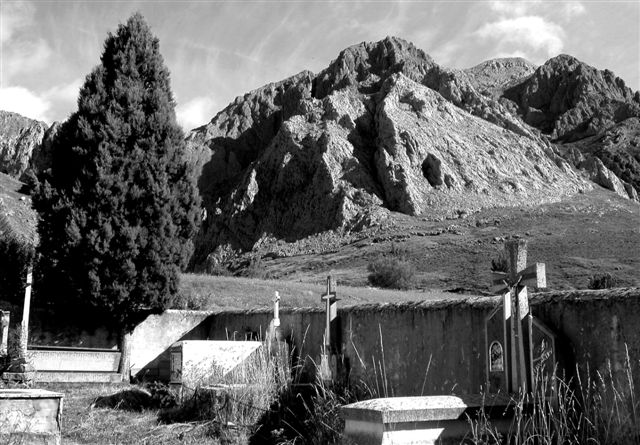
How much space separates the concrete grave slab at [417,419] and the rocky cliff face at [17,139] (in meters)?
124

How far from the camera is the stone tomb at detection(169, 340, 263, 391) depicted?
1300 cm

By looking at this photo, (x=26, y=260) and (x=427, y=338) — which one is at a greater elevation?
(x=26, y=260)

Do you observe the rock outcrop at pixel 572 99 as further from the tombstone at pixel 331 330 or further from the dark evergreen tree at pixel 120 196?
the tombstone at pixel 331 330

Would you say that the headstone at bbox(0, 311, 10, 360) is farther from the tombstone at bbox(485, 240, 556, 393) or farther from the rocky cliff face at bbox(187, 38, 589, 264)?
the rocky cliff face at bbox(187, 38, 589, 264)

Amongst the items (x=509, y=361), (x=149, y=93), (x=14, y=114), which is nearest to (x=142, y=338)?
(x=149, y=93)

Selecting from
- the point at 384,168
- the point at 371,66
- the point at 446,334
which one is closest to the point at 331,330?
the point at 446,334

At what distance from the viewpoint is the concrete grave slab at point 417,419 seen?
5.16m

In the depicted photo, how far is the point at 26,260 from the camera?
62.3 feet

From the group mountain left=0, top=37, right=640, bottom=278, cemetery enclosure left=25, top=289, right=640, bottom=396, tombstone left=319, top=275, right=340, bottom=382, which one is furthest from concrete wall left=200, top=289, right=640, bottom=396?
mountain left=0, top=37, right=640, bottom=278

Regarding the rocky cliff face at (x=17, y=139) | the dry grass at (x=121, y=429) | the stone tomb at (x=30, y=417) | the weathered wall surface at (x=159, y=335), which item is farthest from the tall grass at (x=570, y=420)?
the rocky cliff face at (x=17, y=139)

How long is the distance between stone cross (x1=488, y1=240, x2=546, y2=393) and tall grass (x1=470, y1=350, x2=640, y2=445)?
0.40 metres

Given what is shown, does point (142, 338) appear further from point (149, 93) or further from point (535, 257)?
point (535, 257)

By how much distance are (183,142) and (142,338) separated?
612 cm

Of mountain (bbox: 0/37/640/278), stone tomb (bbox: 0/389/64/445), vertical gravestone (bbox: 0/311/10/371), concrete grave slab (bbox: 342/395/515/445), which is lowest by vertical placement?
stone tomb (bbox: 0/389/64/445)
